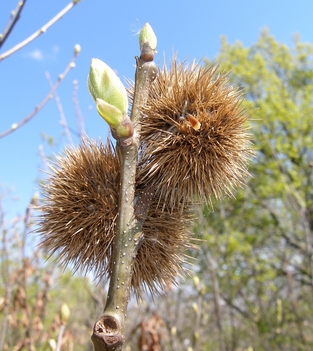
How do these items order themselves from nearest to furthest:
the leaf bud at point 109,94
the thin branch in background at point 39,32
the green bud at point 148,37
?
the leaf bud at point 109,94
the green bud at point 148,37
the thin branch in background at point 39,32

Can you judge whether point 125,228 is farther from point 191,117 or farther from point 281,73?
point 281,73

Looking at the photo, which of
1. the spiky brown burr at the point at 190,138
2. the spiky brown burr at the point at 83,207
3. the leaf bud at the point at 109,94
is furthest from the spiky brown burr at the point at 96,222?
the leaf bud at the point at 109,94

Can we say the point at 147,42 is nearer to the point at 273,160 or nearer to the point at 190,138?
the point at 190,138

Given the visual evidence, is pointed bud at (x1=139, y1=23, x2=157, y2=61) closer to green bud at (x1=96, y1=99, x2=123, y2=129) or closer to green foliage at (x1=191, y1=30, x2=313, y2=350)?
green bud at (x1=96, y1=99, x2=123, y2=129)

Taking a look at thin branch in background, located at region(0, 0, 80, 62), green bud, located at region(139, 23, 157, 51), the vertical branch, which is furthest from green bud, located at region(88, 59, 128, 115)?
thin branch in background, located at region(0, 0, 80, 62)

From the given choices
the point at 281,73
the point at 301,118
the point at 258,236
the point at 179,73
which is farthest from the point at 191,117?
the point at 281,73

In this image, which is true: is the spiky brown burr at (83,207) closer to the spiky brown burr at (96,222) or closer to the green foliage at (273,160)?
the spiky brown burr at (96,222)

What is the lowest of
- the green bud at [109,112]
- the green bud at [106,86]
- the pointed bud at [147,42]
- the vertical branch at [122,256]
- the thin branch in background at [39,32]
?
the vertical branch at [122,256]
